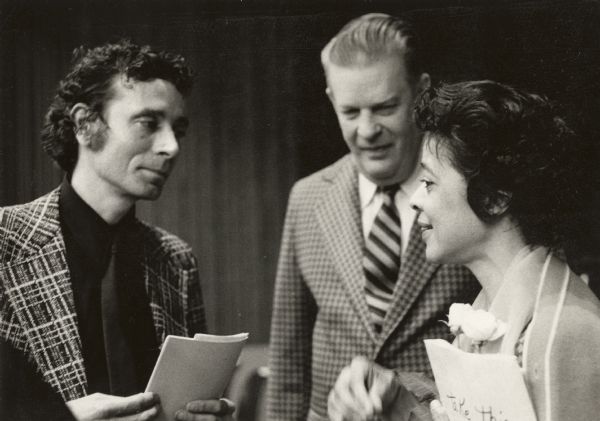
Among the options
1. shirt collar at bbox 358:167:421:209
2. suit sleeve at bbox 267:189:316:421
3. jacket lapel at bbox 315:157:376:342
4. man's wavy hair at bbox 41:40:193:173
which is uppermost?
man's wavy hair at bbox 41:40:193:173

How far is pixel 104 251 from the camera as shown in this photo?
167 centimetres

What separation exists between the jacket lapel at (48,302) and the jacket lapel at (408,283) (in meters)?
0.67

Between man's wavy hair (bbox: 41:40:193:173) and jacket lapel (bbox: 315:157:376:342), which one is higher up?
man's wavy hair (bbox: 41:40:193:173)

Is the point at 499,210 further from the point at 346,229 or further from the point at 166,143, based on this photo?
the point at 166,143

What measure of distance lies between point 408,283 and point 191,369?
0.50 metres

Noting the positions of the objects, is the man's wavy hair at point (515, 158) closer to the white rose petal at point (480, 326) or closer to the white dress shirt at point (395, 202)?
the white rose petal at point (480, 326)

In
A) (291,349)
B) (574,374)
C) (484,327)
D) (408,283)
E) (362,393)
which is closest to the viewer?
(574,374)

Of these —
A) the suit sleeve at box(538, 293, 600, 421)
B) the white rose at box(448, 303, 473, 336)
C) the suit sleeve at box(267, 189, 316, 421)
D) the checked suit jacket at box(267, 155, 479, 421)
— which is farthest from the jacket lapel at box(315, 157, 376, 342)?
the suit sleeve at box(538, 293, 600, 421)

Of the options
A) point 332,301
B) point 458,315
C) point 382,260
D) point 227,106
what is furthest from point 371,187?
point 458,315

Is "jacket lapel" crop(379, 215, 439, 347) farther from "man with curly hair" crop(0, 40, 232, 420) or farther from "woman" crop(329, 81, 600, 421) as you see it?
"man with curly hair" crop(0, 40, 232, 420)

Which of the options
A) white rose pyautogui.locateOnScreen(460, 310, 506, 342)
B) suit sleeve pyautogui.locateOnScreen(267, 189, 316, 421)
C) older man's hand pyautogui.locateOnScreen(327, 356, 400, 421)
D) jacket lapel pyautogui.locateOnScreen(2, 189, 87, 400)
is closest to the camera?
white rose pyautogui.locateOnScreen(460, 310, 506, 342)

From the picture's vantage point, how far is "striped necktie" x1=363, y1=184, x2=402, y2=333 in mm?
1646

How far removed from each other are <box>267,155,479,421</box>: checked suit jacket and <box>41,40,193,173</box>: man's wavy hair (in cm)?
41

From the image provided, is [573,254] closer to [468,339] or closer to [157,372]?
[468,339]
